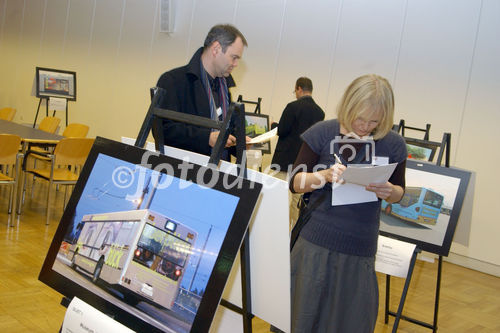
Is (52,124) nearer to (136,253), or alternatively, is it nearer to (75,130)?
(75,130)

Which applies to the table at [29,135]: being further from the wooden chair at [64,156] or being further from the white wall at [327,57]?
the white wall at [327,57]

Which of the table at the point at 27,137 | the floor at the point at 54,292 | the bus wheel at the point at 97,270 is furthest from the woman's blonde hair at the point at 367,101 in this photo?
the table at the point at 27,137

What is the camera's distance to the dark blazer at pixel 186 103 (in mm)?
2086

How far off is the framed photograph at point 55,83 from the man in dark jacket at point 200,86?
6598 mm

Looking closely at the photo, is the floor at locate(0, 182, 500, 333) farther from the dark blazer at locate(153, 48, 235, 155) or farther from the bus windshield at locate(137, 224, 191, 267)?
the bus windshield at locate(137, 224, 191, 267)

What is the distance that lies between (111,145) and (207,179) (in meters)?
0.45

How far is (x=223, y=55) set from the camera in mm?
2244

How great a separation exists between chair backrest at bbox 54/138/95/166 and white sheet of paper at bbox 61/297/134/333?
3567mm

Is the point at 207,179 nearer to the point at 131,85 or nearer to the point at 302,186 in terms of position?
the point at 302,186

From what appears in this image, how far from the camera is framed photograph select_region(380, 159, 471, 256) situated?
116 inches

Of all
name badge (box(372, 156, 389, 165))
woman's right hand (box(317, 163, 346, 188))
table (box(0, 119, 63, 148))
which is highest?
name badge (box(372, 156, 389, 165))

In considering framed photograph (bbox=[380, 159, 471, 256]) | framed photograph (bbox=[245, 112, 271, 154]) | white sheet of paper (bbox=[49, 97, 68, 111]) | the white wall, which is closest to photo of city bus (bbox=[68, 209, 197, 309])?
framed photograph (bbox=[380, 159, 471, 256])

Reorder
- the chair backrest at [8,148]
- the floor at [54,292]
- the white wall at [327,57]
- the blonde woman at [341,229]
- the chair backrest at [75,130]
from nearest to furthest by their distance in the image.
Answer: the blonde woman at [341,229], the floor at [54,292], the chair backrest at [8,148], the white wall at [327,57], the chair backrest at [75,130]

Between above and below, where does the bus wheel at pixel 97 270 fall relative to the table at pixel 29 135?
below
